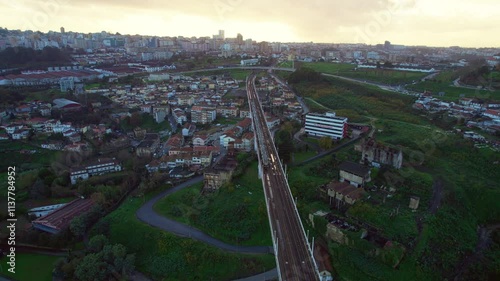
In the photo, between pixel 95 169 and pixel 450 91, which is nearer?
pixel 95 169

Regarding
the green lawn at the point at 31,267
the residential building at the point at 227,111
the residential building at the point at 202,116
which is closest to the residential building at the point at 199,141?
the residential building at the point at 202,116

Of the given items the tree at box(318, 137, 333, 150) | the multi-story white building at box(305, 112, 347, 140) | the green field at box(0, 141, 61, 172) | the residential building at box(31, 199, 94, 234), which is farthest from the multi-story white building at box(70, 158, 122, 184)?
the multi-story white building at box(305, 112, 347, 140)

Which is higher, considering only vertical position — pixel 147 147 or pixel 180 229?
pixel 147 147

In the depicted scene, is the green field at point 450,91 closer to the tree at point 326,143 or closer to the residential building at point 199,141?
the tree at point 326,143

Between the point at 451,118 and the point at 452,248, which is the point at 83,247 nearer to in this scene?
the point at 452,248

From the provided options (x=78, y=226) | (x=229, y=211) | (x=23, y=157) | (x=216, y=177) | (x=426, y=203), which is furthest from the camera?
(x=23, y=157)

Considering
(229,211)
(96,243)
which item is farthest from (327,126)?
(96,243)

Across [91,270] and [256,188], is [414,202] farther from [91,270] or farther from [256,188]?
[91,270]

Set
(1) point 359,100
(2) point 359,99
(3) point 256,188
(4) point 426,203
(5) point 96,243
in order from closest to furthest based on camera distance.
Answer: (5) point 96,243 → (4) point 426,203 → (3) point 256,188 → (1) point 359,100 → (2) point 359,99
